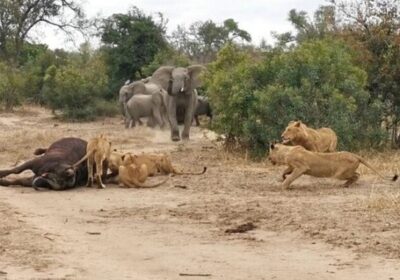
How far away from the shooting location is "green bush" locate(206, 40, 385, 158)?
1609 cm

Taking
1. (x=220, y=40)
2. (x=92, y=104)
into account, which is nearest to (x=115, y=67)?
(x=92, y=104)

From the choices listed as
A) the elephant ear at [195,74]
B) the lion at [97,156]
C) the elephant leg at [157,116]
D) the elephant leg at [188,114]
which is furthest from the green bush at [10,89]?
the lion at [97,156]

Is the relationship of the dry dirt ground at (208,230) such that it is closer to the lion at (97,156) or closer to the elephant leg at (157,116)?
the lion at (97,156)

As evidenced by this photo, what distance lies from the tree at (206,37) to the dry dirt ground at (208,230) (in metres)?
44.1

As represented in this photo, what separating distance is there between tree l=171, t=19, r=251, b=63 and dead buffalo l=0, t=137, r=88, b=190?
141 feet

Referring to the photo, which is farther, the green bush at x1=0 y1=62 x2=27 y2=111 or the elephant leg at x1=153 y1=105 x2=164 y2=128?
the green bush at x1=0 y1=62 x2=27 y2=111

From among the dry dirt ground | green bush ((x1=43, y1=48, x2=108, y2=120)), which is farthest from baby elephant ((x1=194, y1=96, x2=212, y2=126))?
the dry dirt ground

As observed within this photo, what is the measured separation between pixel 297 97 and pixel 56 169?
530 cm

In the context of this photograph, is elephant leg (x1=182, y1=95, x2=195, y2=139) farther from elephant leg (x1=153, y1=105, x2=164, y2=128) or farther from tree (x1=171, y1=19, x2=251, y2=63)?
tree (x1=171, y1=19, x2=251, y2=63)

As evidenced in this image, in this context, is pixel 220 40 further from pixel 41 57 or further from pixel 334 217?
pixel 334 217

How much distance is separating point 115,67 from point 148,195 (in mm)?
25009

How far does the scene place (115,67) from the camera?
3631 cm

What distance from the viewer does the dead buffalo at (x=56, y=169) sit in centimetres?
1255

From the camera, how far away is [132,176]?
12.7 m
